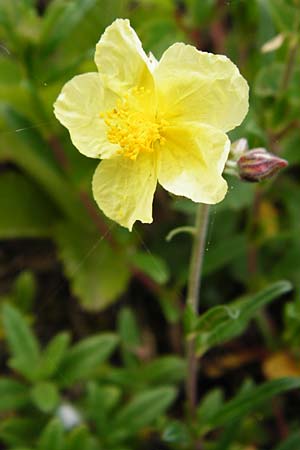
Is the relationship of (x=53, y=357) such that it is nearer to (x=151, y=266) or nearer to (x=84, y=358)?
(x=84, y=358)

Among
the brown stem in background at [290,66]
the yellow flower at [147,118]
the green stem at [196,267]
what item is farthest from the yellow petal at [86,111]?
the brown stem in background at [290,66]

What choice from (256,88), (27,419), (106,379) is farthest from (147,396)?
(256,88)

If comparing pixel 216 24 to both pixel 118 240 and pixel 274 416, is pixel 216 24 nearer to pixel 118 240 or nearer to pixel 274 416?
pixel 118 240

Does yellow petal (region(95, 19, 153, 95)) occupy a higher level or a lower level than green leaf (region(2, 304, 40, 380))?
higher

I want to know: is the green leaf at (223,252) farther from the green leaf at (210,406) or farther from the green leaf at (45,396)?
the green leaf at (45,396)

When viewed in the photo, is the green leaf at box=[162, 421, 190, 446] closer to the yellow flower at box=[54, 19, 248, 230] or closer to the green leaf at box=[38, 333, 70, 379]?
the green leaf at box=[38, 333, 70, 379]

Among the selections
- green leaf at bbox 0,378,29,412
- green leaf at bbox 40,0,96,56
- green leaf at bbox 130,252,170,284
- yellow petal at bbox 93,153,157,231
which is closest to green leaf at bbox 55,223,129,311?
green leaf at bbox 130,252,170,284
